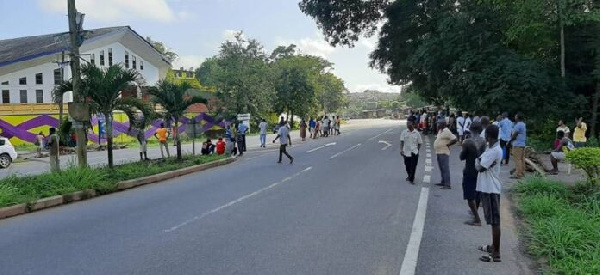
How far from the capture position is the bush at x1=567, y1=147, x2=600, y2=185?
952 cm

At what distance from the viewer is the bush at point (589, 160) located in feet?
31.2

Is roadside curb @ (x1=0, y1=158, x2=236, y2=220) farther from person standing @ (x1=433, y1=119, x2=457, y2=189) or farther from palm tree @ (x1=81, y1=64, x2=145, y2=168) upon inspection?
person standing @ (x1=433, y1=119, x2=457, y2=189)

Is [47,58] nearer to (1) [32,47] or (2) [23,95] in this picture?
(2) [23,95]

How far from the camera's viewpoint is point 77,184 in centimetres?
1138

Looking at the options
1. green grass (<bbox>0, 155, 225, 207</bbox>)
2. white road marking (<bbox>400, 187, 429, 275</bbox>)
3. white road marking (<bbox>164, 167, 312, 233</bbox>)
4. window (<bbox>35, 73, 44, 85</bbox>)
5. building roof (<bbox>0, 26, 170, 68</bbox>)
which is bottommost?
white road marking (<bbox>400, 187, 429, 275</bbox>)

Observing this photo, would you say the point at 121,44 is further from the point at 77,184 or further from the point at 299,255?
the point at 299,255

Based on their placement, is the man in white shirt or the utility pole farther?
the utility pole

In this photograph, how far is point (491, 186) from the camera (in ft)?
20.2

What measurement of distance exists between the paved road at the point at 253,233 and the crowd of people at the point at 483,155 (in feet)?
1.34

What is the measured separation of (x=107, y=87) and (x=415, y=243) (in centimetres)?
1052

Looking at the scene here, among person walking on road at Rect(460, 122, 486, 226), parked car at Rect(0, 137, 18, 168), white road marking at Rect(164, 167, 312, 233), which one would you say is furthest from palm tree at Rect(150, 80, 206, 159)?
person walking on road at Rect(460, 122, 486, 226)

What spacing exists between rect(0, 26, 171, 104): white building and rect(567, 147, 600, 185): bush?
3342cm

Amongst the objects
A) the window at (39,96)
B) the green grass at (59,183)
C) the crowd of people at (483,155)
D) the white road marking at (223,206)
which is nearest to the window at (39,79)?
the window at (39,96)

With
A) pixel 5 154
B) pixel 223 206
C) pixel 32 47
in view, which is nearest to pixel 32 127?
pixel 32 47
